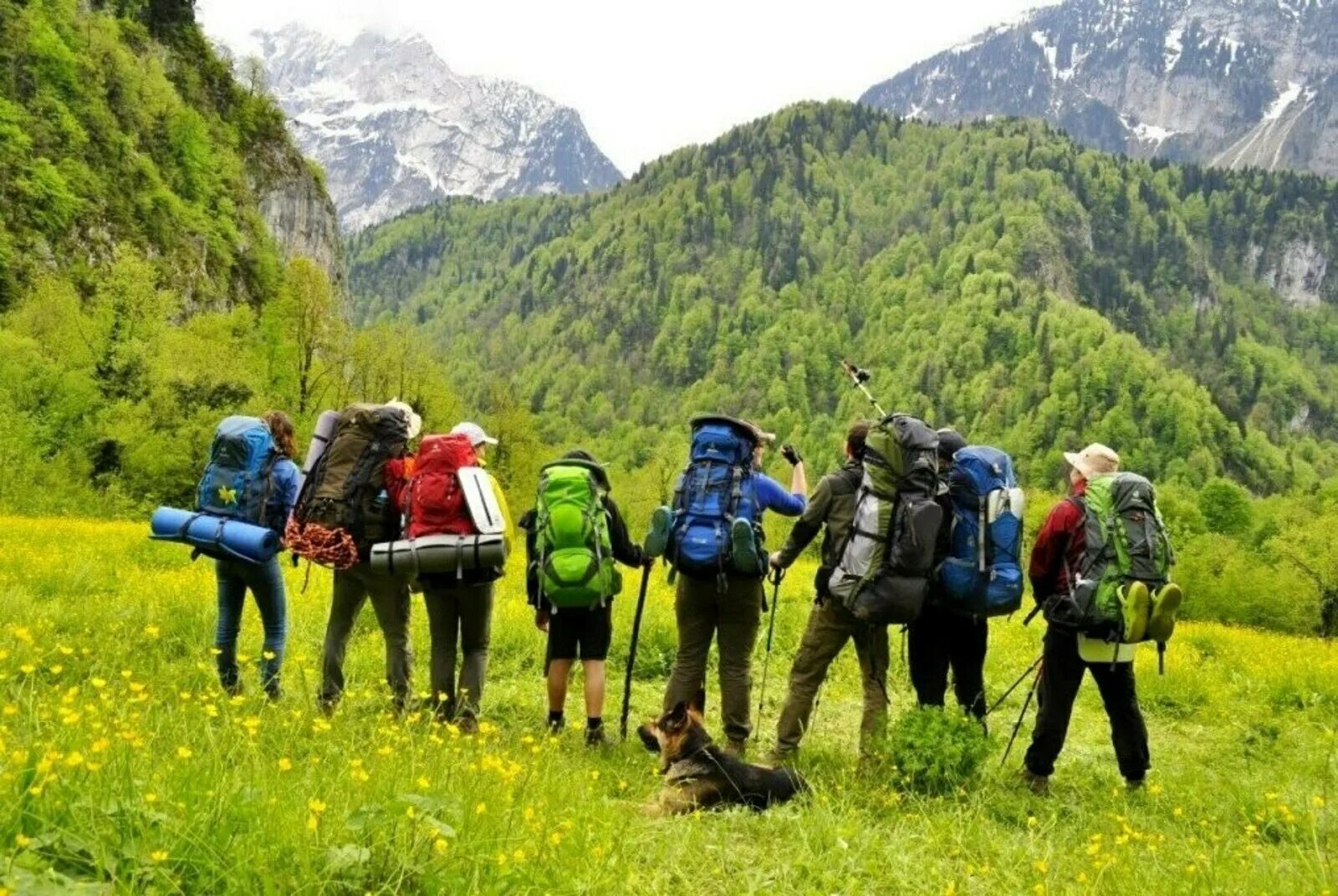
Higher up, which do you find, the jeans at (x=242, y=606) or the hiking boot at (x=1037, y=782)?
the jeans at (x=242, y=606)

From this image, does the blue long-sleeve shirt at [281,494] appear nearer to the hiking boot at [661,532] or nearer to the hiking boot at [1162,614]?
the hiking boot at [661,532]

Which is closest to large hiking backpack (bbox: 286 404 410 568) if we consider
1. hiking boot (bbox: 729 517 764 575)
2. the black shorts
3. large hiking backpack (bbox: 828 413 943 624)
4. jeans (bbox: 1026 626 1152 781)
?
the black shorts

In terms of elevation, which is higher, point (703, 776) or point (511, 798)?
point (511, 798)

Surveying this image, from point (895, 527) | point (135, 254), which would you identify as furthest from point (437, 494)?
point (135, 254)

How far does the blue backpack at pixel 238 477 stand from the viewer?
6.71m

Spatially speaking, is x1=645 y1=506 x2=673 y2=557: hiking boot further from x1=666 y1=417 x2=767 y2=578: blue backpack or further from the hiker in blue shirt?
the hiker in blue shirt

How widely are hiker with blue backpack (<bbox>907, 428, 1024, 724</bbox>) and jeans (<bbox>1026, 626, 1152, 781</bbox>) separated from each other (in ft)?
1.50

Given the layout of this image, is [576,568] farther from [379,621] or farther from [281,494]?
[281,494]

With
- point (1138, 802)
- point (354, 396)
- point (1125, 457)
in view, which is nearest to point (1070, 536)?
point (1138, 802)

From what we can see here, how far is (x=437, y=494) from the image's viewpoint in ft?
20.8

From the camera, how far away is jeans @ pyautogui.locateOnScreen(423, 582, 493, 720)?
655cm

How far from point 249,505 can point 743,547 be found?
12.2 ft

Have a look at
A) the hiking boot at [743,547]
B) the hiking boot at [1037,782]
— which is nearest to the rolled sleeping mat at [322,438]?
the hiking boot at [743,547]

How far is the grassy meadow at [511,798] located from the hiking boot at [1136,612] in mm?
1182
